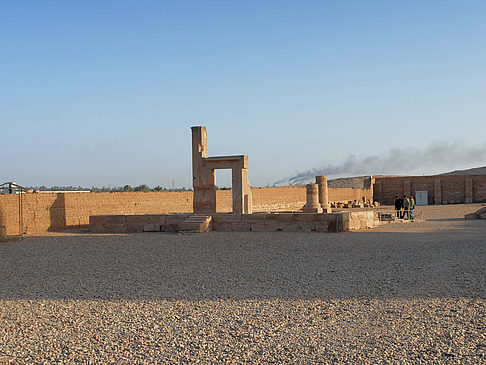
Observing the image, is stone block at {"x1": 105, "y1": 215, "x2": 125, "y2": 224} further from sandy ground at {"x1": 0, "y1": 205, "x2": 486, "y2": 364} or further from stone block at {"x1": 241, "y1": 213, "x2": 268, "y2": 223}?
sandy ground at {"x1": 0, "y1": 205, "x2": 486, "y2": 364}

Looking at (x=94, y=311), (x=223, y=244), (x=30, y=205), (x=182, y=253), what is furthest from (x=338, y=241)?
(x=30, y=205)

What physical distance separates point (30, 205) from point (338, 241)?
11.7 m

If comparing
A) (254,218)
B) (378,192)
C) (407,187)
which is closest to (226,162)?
(254,218)

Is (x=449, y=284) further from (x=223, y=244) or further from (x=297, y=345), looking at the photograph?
(x=223, y=244)

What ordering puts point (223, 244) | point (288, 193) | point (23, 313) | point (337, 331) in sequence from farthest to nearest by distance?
point (288, 193), point (223, 244), point (23, 313), point (337, 331)

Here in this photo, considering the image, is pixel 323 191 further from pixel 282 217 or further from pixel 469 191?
pixel 469 191

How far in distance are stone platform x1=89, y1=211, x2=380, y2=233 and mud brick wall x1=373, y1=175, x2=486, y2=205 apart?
29.7 meters

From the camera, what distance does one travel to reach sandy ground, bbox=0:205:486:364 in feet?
16.3

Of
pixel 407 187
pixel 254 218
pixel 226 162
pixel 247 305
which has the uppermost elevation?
pixel 226 162

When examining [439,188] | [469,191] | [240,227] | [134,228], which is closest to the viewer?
[240,227]

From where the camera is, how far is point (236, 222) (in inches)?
685

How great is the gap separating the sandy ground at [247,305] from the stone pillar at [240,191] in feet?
19.7

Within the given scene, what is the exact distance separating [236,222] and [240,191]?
1.40m

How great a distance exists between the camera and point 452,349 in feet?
15.9
